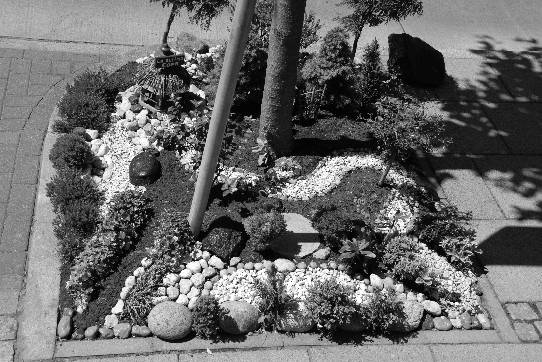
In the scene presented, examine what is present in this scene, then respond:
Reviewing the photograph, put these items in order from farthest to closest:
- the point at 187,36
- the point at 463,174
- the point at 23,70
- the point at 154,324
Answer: the point at 187,36 < the point at 23,70 < the point at 463,174 < the point at 154,324

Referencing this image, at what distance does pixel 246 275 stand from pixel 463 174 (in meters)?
3.28

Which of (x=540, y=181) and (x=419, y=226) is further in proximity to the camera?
(x=540, y=181)

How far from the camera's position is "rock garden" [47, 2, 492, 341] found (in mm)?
5855

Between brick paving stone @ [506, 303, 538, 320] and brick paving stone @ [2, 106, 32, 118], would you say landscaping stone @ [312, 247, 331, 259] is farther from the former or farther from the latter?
brick paving stone @ [2, 106, 32, 118]

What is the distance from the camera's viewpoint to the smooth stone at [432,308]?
613cm

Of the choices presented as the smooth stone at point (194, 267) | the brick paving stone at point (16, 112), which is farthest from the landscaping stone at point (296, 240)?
the brick paving stone at point (16, 112)

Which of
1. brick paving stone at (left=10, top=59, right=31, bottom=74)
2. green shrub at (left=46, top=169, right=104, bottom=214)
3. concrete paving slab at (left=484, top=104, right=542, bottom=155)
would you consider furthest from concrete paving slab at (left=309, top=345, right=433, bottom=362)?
brick paving stone at (left=10, top=59, right=31, bottom=74)

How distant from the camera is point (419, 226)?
263 inches

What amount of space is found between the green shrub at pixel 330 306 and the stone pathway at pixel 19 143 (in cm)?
278

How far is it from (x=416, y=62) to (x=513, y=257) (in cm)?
335

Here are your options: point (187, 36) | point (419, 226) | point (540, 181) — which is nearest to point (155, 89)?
point (187, 36)

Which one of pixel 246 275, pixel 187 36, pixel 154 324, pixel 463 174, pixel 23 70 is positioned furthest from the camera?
pixel 187 36

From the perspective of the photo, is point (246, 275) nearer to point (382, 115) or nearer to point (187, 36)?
point (382, 115)

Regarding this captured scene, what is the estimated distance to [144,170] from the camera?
6.87 metres
